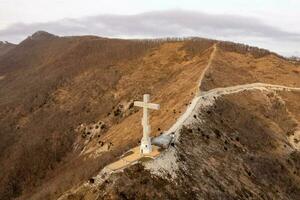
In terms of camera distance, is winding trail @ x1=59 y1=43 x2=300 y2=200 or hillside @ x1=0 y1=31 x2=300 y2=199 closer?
winding trail @ x1=59 y1=43 x2=300 y2=200

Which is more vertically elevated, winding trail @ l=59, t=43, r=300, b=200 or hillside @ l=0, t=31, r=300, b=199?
winding trail @ l=59, t=43, r=300, b=200

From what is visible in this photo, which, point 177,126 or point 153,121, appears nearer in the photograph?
point 177,126

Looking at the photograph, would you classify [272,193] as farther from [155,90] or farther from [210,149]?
[155,90]

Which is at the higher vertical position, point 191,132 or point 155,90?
point 191,132

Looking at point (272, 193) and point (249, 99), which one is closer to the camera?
point (272, 193)

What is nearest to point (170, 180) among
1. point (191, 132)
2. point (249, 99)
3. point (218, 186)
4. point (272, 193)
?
point (218, 186)

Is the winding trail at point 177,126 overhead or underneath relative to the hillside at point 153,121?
overhead

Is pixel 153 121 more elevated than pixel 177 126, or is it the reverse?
pixel 177 126

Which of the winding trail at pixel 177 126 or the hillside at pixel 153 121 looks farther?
the hillside at pixel 153 121
